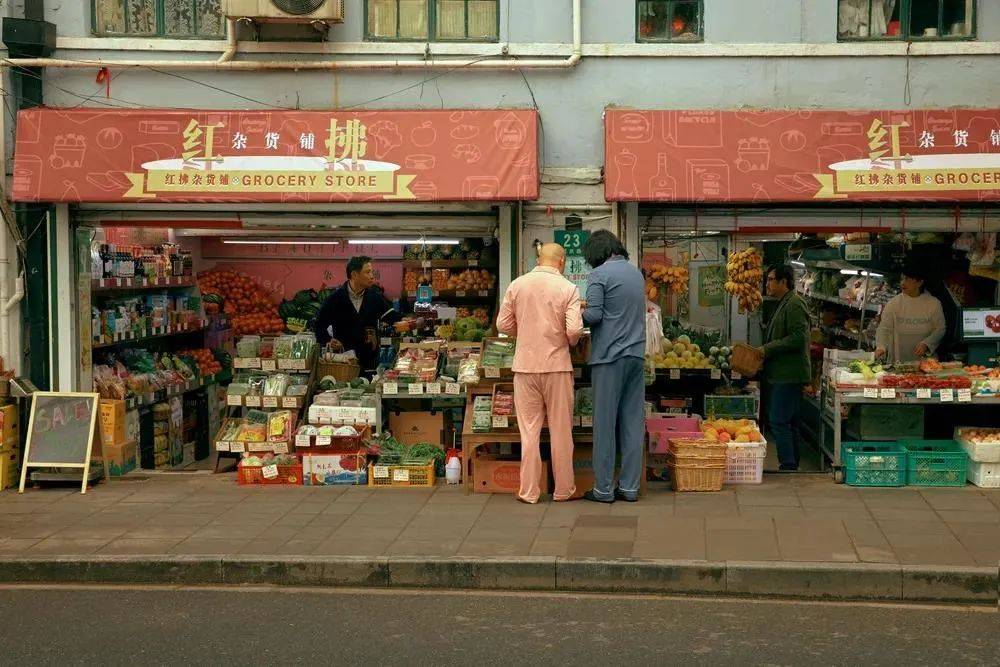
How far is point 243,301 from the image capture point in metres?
16.2

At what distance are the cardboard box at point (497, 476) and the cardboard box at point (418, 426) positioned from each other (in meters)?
1.07

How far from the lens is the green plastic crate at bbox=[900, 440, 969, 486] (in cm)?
996

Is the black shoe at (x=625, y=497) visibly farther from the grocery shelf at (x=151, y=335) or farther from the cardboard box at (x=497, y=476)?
the grocery shelf at (x=151, y=335)

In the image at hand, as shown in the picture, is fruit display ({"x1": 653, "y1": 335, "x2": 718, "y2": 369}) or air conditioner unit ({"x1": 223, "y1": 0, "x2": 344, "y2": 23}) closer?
air conditioner unit ({"x1": 223, "y1": 0, "x2": 344, "y2": 23})

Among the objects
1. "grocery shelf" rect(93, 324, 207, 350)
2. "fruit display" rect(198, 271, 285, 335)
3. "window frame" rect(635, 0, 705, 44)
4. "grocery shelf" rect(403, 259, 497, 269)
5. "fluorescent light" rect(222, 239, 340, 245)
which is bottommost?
"grocery shelf" rect(93, 324, 207, 350)

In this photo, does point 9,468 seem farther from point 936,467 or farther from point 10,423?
point 936,467

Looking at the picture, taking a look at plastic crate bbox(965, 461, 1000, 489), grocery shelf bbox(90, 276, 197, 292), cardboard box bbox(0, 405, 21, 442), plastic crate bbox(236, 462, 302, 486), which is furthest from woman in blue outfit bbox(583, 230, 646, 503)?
cardboard box bbox(0, 405, 21, 442)

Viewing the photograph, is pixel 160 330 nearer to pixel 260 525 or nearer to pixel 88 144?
pixel 88 144

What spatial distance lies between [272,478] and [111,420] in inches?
67.8

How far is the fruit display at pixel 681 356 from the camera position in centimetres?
1091

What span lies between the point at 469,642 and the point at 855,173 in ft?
18.5

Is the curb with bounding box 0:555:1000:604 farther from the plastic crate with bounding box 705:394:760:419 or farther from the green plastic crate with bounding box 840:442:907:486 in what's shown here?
the plastic crate with bounding box 705:394:760:419

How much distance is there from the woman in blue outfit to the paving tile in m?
1.24

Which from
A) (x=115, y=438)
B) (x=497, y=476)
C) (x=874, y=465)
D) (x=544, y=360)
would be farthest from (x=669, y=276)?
(x=115, y=438)
